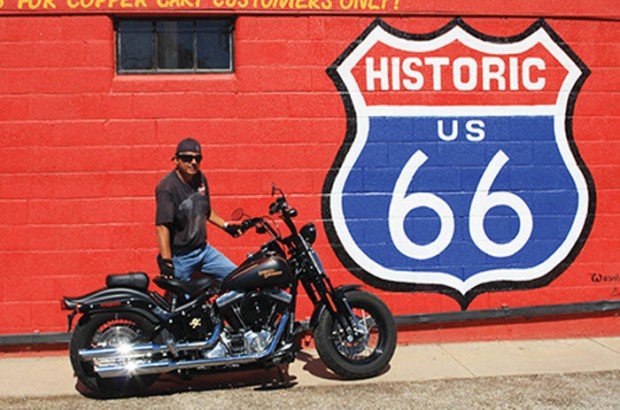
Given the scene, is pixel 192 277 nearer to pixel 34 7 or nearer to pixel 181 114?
pixel 181 114

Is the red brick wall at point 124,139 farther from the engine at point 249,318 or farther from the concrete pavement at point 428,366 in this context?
the engine at point 249,318

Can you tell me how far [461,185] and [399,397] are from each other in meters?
2.25

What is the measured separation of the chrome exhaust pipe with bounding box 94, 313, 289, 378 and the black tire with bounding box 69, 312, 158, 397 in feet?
0.54

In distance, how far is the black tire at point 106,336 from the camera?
5.18m

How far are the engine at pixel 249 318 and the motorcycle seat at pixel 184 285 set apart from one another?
0.50 ft

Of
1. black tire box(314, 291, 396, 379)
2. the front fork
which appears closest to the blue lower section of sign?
black tire box(314, 291, 396, 379)

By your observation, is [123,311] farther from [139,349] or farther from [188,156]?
[188,156]

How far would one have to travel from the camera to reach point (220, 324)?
533 cm

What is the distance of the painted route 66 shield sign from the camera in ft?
21.2

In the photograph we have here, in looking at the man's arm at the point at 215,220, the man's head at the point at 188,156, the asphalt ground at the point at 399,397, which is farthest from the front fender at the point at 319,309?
the man's head at the point at 188,156

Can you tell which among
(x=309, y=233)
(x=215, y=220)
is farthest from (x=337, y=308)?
(x=215, y=220)

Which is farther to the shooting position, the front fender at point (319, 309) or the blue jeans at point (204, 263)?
the blue jeans at point (204, 263)

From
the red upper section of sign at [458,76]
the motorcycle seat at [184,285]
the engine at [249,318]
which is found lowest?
the engine at [249,318]

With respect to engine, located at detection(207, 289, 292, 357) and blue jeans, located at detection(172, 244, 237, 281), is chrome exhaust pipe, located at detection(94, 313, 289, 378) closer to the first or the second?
engine, located at detection(207, 289, 292, 357)
